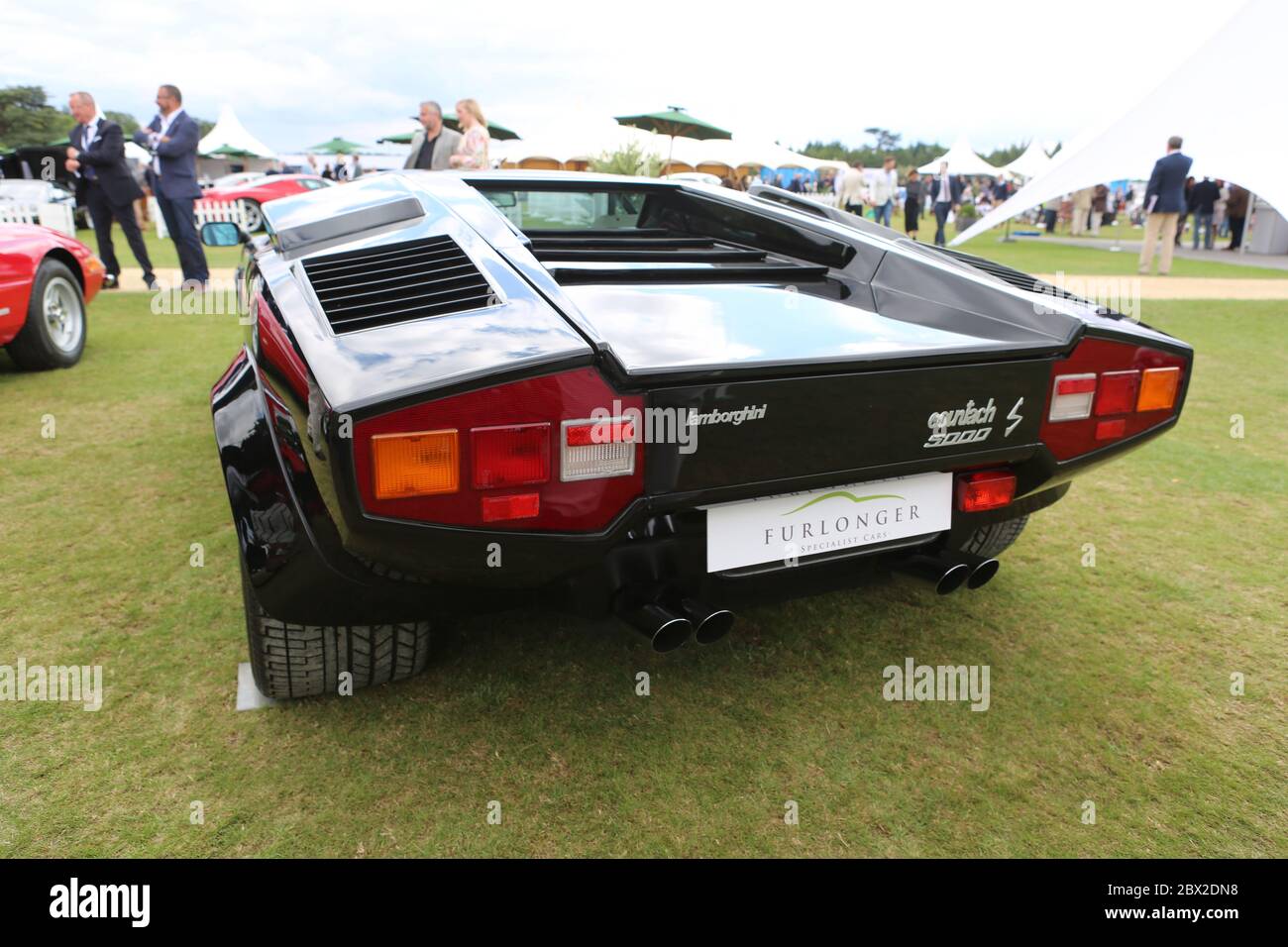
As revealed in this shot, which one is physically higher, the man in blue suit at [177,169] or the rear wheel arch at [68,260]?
the man in blue suit at [177,169]

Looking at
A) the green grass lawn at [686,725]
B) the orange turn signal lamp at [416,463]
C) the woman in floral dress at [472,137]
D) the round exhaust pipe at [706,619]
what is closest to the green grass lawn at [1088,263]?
the woman in floral dress at [472,137]

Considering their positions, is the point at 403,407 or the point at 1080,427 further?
the point at 1080,427

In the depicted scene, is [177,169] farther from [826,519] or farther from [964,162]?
[964,162]

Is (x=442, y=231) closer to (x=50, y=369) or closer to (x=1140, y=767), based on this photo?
(x=1140, y=767)

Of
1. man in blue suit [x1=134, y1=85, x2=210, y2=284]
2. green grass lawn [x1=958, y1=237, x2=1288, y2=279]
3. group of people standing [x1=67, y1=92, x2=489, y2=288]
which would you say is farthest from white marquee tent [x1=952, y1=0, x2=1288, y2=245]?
man in blue suit [x1=134, y1=85, x2=210, y2=284]

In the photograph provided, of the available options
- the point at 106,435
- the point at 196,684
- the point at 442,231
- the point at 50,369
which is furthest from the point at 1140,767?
the point at 50,369

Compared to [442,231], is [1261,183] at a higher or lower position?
higher

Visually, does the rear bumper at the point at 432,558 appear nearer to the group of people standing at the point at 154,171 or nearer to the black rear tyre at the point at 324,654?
the black rear tyre at the point at 324,654

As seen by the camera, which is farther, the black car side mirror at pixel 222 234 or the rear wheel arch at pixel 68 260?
the rear wheel arch at pixel 68 260

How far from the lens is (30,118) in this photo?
168ft

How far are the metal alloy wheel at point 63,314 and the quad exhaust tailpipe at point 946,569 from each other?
5.51 m

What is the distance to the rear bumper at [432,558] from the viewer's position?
Answer: 1.54 meters

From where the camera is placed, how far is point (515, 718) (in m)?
2.10

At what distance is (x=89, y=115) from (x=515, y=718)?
29.6ft
